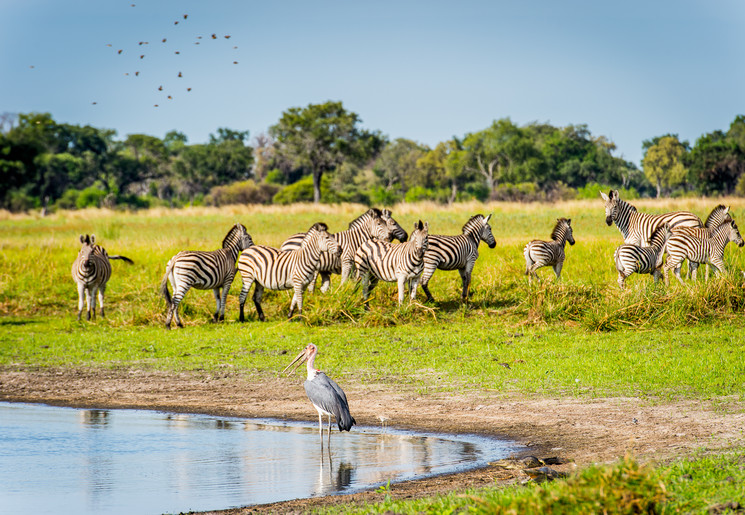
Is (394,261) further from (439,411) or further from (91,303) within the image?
(439,411)

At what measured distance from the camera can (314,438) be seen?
930cm

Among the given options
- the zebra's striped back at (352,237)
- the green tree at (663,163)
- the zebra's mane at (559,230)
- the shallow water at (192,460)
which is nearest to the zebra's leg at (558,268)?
the zebra's mane at (559,230)

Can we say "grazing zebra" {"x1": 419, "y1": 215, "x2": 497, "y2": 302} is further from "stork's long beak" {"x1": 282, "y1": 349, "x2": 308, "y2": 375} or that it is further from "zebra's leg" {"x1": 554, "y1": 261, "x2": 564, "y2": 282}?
"stork's long beak" {"x1": 282, "y1": 349, "x2": 308, "y2": 375}

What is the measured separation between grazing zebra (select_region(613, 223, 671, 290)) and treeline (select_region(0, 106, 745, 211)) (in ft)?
136

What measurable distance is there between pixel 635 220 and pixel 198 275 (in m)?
10.8

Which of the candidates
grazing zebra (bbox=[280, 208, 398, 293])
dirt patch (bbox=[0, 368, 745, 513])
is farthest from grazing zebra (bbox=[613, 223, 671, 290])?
dirt patch (bbox=[0, 368, 745, 513])

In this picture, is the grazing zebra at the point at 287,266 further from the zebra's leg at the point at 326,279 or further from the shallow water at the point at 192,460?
the shallow water at the point at 192,460

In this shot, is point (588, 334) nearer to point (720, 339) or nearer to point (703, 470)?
point (720, 339)

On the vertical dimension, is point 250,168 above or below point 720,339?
above

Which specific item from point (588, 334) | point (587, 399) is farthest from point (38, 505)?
point (588, 334)

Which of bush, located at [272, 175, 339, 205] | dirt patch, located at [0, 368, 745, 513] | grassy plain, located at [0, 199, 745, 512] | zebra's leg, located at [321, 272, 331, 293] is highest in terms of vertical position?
bush, located at [272, 175, 339, 205]

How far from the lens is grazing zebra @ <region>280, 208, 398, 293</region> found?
18781 mm

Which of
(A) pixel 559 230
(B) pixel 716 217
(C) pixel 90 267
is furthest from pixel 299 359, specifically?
(B) pixel 716 217

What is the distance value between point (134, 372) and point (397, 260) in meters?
6.08
